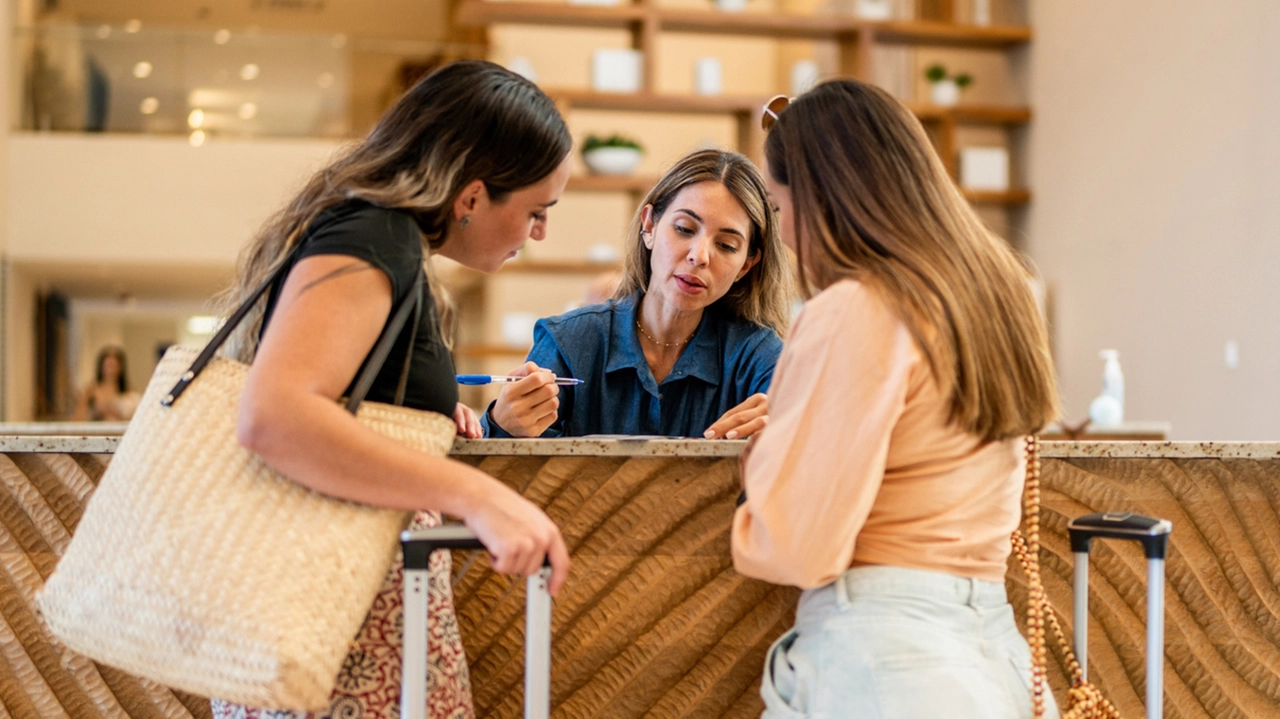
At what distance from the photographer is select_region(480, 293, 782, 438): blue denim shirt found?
7.27 feet

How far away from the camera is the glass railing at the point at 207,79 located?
776cm

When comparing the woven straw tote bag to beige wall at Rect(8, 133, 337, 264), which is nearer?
the woven straw tote bag

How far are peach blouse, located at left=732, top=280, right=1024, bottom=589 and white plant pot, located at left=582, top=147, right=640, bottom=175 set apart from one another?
5.61 m

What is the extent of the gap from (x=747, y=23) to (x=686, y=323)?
197 inches

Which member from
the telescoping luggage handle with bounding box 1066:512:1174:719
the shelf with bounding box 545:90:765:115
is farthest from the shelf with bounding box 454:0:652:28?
the telescoping luggage handle with bounding box 1066:512:1174:719

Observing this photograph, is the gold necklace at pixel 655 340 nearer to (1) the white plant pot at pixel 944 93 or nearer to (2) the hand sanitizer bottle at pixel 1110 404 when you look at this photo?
(2) the hand sanitizer bottle at pixel 1110 404

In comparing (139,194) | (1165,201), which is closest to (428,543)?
(1165,201)

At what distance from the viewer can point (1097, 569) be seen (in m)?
1.71

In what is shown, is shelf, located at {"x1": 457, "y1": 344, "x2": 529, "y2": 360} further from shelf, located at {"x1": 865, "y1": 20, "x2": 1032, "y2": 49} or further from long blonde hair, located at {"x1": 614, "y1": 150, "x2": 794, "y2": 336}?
long blonde hair, located at {"x1": 614, "y1": 150, "x2": 794, "y2": 336}

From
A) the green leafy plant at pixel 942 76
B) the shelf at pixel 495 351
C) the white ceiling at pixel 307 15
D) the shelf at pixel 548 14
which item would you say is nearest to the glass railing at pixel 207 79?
the shelf at pixel 548 14

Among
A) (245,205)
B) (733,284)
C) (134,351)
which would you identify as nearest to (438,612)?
(733,284)

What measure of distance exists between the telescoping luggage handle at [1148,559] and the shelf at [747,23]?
18.4ft

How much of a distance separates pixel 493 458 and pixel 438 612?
25cm

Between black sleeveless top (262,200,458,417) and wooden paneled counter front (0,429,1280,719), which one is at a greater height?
black sleeveless top (262,200,458,417)
